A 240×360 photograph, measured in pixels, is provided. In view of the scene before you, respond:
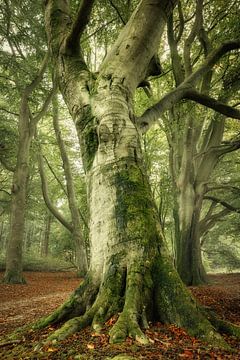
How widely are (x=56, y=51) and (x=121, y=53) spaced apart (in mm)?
1144

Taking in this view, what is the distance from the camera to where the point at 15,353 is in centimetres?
215

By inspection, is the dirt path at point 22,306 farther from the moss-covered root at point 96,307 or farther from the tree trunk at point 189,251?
the tree trunk at point 189,251

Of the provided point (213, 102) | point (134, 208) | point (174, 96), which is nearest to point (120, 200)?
point (134, 208)

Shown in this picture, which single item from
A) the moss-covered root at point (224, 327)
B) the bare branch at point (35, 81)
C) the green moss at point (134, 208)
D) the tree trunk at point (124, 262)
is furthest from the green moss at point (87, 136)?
the bare branch at point (35, 81)

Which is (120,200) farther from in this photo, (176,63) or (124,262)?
(176,63)

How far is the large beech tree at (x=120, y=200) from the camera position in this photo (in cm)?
249

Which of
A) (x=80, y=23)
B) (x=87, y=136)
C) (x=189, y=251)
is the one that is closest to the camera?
(x=87, y=136)

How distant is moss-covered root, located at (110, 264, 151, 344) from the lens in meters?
2.08

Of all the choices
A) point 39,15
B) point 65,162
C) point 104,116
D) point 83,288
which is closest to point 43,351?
point 83,288

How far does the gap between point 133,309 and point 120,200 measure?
107 cm

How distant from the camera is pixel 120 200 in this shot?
290 cm

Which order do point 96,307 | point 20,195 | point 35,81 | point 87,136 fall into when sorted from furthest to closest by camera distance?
point 35,81 → point 20,195 → point 87,136 → point 96,307

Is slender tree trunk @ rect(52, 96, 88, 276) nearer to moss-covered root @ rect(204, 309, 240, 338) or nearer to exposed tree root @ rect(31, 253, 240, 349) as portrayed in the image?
exposed tree root @ rect(31, 253, 240, 349)

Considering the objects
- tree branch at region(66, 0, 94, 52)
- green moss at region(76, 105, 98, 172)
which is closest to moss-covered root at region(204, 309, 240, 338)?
green moss at region(76, 105, 98, 172)
